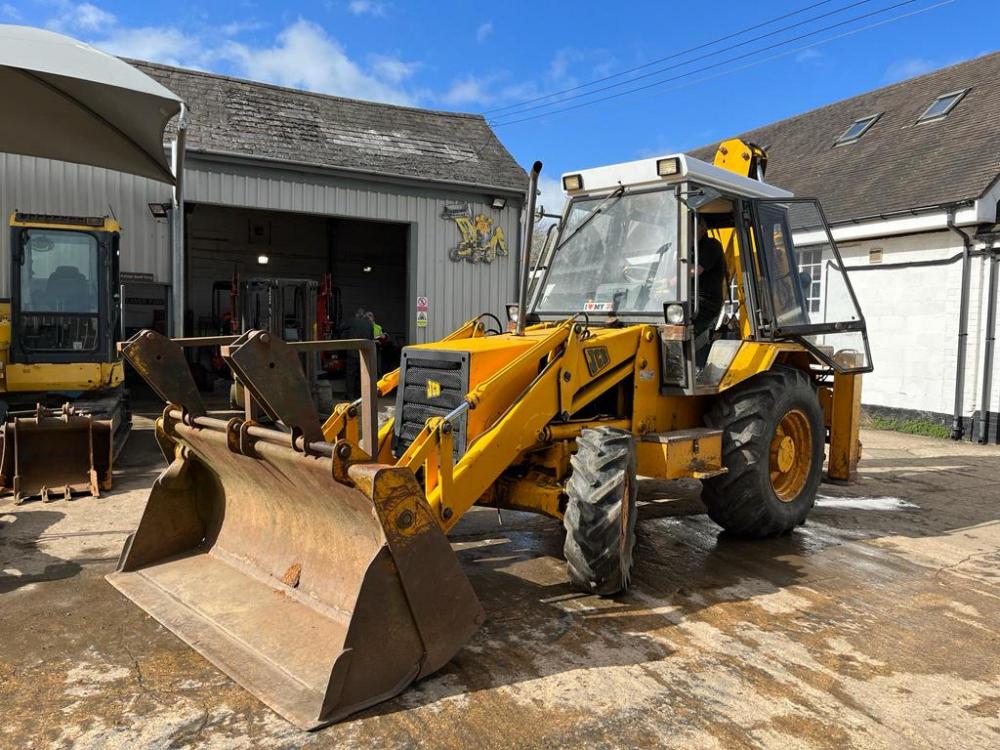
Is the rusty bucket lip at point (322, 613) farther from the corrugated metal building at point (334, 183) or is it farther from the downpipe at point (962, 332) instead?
the downpipe at point (962, 332)

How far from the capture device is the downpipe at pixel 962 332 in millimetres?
11586

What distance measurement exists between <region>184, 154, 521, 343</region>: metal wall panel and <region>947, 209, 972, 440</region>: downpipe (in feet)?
24.9

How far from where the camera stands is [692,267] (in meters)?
5.43

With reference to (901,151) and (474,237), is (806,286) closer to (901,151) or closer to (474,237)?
(474,237)

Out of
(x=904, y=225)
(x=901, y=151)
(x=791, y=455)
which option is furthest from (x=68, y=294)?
(x=901, y=151)

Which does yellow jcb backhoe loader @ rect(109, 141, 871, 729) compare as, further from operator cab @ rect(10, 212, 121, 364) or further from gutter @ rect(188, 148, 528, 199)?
gutter @ rect(188, 148, 528, 199)

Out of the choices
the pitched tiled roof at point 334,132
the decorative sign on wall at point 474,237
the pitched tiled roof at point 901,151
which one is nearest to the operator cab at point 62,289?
the pitched tiled roof at point 334,132

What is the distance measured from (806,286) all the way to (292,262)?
18364 millimetres

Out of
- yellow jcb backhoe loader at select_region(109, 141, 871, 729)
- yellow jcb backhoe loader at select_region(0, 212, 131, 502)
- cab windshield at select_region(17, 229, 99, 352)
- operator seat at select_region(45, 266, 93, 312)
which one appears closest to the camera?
yellow jcb backhoe loader at select_region(109, 141, 871, 729)

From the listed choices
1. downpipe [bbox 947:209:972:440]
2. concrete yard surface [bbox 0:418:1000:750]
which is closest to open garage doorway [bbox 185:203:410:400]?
downpipe [bbox 947:209:972:440]

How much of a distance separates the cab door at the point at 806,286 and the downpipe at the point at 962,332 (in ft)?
20.5

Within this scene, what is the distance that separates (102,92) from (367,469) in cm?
587

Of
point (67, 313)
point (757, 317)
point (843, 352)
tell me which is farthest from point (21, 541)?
point (843, 352)

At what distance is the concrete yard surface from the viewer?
312cm
